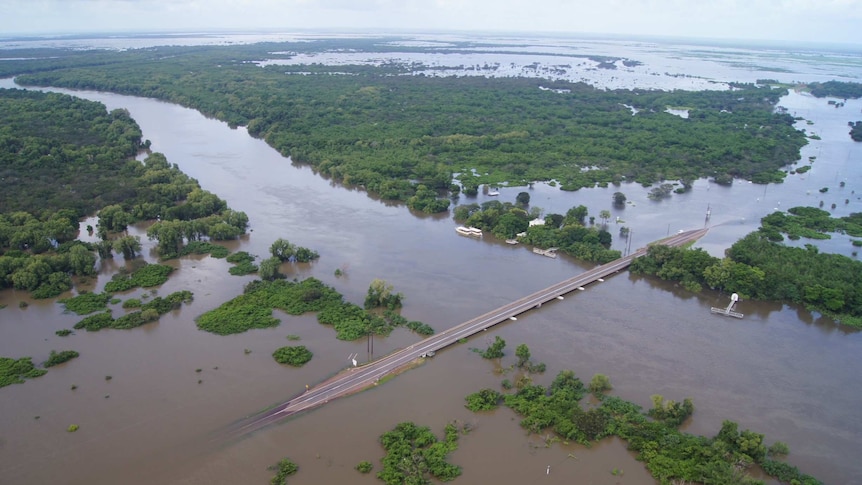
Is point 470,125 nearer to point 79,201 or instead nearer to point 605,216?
point 605,216

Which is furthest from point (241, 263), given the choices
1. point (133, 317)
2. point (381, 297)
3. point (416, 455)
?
point (416, 455)

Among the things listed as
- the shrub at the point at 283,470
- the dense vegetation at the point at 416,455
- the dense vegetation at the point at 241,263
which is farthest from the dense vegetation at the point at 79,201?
the dense vegetation at the point at 416,455

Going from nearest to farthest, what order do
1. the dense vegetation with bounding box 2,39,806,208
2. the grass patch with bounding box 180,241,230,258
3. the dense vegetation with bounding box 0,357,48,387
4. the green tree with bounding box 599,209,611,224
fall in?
the dense vegetation with bounding box 0,357,48,387, the grass patch with bounding box 180,241,230,258, the green tree with bounding box 599,209,611,224, the dense vegetation with bounding box 2,39,806,208

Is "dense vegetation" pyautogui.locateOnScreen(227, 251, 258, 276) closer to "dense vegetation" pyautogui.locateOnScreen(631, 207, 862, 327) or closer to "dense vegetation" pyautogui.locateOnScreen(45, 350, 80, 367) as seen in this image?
"dense vegetation" pyautogui.locateOnScreen(45, 350, 80, 367)

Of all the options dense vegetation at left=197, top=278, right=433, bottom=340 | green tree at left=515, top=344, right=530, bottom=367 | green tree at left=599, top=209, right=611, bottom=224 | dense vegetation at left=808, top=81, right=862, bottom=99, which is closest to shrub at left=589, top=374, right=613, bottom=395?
green tree at left=515, top=344, right=530, bottom=367

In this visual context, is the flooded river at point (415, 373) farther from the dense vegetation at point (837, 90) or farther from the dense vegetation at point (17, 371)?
the dense vegetation at point (837, 90)
